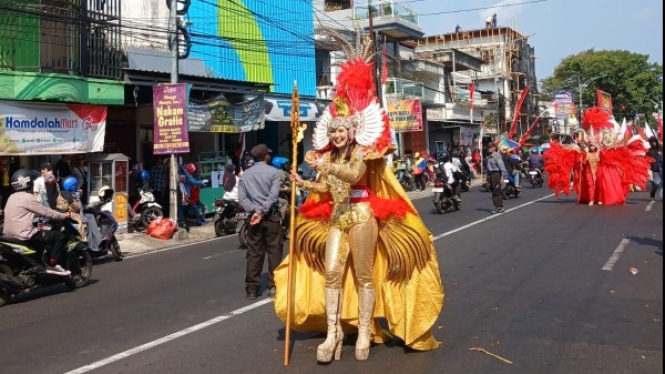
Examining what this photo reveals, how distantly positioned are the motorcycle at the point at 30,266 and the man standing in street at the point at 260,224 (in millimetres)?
2683

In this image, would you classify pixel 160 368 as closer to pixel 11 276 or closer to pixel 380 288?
pixel 380 288

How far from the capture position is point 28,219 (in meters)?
8.18

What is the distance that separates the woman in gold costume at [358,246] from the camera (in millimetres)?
5000

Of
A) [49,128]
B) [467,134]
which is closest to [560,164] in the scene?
[49,128]

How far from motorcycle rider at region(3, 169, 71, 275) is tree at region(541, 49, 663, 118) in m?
56.4

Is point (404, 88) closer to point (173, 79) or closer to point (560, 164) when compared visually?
point (560, 164)

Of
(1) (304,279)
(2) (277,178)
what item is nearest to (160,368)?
(1) (304,279)

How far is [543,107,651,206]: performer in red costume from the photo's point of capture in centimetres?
1736

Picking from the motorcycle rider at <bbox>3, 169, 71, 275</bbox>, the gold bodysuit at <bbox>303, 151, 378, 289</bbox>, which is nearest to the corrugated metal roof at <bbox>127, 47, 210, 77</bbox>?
the motorcycle rider at <bbox>3, 169, 71, 275</bbox>

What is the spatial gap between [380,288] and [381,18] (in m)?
28.6

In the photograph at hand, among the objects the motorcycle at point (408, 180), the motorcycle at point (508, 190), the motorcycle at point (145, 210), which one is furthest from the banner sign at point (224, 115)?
the motorcycle at point (408, 180)

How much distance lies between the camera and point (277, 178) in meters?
7.84

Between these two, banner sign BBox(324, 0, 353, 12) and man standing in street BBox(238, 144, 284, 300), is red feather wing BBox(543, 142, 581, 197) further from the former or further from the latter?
banner sign BBox(324, 0, 353, 12)

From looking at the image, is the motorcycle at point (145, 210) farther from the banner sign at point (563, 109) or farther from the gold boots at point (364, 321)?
the banner sign at point (563, 109)
